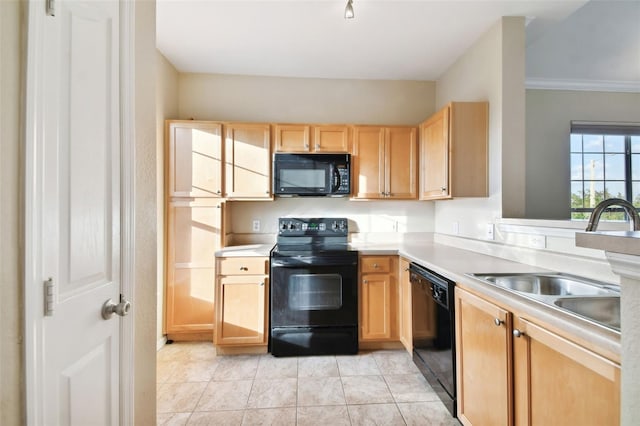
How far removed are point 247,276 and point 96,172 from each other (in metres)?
1.73

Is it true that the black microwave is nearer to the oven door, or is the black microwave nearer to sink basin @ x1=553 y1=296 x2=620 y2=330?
the oven door

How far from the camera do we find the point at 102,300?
0.96 metres

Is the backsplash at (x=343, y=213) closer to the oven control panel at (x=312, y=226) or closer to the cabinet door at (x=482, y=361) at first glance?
the oven control panel at (x=312, y=226)

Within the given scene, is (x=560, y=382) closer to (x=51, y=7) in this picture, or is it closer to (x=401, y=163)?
(x=51, y=7)

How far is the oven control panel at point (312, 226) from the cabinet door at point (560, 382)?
6.62ft

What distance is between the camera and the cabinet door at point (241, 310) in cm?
249

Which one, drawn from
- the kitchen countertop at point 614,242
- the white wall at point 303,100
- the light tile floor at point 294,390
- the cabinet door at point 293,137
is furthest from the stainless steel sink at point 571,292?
the white wall at point 303,100

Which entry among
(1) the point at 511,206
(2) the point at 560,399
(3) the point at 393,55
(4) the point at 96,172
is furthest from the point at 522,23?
(4) the point at 96,172

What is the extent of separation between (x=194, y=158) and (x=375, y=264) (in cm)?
195

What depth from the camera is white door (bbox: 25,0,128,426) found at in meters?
0.71

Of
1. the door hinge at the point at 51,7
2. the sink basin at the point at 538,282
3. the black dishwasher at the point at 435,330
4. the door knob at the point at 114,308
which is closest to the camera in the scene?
the door hinge at the point at 51,7

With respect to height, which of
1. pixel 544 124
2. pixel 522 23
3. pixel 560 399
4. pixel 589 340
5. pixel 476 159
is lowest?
pixel 560 399

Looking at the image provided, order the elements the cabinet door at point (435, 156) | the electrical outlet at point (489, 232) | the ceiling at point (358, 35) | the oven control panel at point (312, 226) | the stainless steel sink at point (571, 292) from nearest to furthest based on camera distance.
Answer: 1. the stainless steel sink at point (571, 292)
2. the ceiling at point (358, 35)
3. the electrical outlet at point (489, 232)
4. the cabinet door at point (435, 156)
5. the oven control panel at point (312, 226)

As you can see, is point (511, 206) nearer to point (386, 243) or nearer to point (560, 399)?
point (386, 243)
